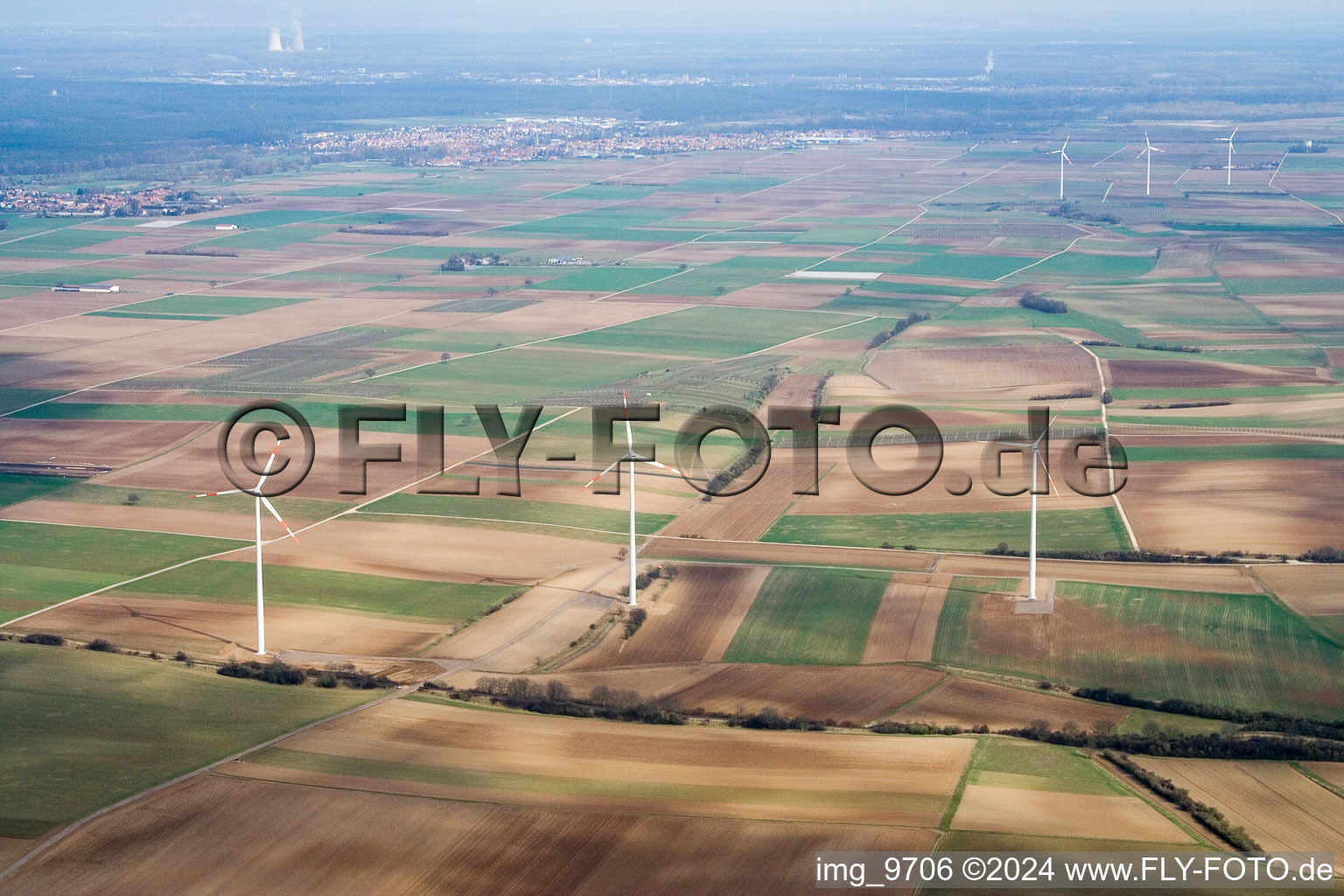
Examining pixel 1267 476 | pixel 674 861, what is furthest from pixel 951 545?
pixel 674 861

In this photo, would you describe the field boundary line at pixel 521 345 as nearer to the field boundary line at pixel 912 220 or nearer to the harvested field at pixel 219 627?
the field boundary line at pixel 912 220

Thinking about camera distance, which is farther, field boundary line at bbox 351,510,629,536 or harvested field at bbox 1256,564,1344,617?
field boundary line at bbox 351,510,629,536

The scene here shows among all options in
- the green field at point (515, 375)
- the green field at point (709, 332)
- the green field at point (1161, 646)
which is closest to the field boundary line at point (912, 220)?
the green field at point (709, 332)

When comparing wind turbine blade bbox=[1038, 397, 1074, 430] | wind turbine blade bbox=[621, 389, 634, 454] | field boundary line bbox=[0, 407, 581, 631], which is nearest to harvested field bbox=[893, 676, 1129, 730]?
wind turbine blade bbox=[621, 389, 634, 454]

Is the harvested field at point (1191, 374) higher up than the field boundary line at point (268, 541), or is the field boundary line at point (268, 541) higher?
the harvested field at point (1191, 374)

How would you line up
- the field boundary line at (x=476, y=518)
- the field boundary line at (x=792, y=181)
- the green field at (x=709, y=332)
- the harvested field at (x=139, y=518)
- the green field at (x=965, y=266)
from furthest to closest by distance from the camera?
1. the field boundary line at (x=792, y=181)
2. the green field at (x=965, y=266)
3. the green field at (x=709, y=332)
4. the harvested field at (x=139, y=518)
5. the field boundary line at (x=476, y=518)

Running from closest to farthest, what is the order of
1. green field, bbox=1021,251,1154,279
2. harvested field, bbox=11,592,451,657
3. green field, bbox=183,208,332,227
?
harvested field, bbox=11,592,451,657 → green field, bbox=1021,251,1154,279 → green field, bbox=183,208,332,227

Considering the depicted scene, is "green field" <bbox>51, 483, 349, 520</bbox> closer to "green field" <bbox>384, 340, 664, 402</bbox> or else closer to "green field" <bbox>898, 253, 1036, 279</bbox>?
"green field" <bbox>384, 340, 664, 402</bbox>
